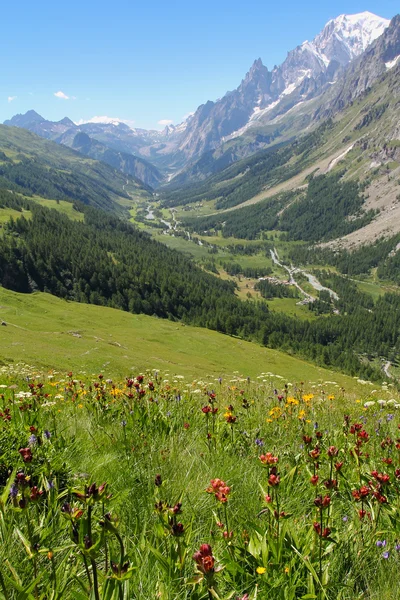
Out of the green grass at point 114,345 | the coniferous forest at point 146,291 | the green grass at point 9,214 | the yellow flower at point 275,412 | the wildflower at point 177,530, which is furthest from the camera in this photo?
the green grass at point 9,214

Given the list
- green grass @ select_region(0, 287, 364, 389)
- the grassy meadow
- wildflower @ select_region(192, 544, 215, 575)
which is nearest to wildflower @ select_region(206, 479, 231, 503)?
the grassy meadow

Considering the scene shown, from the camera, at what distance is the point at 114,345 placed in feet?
204

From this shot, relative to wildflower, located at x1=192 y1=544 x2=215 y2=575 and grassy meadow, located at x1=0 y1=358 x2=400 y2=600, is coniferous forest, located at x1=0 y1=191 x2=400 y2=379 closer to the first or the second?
grassy meadow, located at x1=0 y1=358 x2=400 y2=600

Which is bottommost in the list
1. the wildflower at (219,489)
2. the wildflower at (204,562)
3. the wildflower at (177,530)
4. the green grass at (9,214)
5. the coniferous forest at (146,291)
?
the coniferous forest at (146,291)

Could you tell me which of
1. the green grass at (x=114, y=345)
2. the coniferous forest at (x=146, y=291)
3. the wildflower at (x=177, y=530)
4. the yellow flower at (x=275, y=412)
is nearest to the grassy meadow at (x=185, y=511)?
the wildflower at (x=177, y=530)

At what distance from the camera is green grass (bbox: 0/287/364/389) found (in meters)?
45.4

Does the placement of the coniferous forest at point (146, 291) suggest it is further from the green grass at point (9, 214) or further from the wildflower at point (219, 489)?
the wildflower at point (219, 489)

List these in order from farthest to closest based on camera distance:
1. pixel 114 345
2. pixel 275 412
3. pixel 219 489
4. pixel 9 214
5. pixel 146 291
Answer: pixel 9 214
pixel 146 291
pixel 114 345
pixel 275 412
pixel 219 489

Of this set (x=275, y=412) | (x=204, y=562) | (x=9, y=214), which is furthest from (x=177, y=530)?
(x=9, y=214)

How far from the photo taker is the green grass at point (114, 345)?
149ft

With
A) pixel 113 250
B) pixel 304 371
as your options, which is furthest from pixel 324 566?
pixel 113 250

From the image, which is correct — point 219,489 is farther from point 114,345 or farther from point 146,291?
point 146,291

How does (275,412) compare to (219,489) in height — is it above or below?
below

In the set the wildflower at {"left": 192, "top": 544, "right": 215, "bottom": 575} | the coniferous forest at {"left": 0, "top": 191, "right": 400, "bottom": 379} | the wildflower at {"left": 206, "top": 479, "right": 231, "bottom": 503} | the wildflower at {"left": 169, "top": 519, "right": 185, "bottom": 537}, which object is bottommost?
the coniferous forest at {"left": 0, "top": 191, "right": 400, "bottom": 379}
